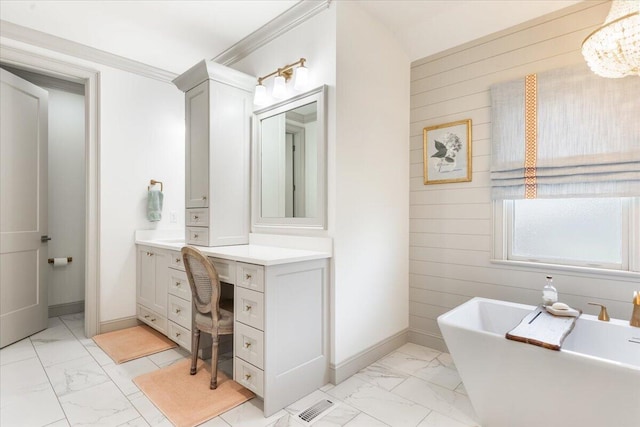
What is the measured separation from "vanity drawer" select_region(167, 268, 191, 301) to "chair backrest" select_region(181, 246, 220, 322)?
0.21 meters

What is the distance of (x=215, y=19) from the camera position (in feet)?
8.39

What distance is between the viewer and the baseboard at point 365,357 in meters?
2.23

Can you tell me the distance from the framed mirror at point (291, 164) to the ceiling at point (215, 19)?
0.74 metres

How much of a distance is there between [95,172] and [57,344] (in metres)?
1.56

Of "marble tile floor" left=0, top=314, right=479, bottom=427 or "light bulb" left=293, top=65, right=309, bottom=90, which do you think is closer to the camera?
"marble tile floor" left=0, top=314, right=479, bottom=427

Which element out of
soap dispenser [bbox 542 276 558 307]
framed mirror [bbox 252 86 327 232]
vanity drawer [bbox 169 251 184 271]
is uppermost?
framed mirror [bbox 252 86 327 232]

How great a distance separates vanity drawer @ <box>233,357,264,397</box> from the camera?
189cm

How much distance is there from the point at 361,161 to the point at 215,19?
1.63 m

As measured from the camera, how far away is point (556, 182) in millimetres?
2180

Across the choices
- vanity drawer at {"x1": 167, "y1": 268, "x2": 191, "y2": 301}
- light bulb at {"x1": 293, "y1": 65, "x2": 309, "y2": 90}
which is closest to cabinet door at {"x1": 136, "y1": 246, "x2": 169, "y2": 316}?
vanity drawer at {"x1": 167, "y1": 268, "x2": 191, "y2": 301}

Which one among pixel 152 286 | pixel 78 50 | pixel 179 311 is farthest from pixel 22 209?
pixel 179 311

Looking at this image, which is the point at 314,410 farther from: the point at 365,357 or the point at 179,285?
the point at 179,285

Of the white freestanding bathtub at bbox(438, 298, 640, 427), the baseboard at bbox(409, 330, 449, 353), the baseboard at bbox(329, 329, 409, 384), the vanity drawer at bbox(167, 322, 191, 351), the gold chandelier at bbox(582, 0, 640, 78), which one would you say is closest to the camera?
the white freestanding bathtub at bbox(438, 298, 640, 427)

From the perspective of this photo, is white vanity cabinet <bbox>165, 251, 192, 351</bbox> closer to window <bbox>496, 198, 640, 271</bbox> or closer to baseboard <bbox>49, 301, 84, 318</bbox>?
baseboard <bbox>49, 301, 84, 318</bbox>
